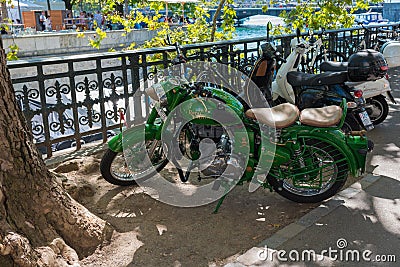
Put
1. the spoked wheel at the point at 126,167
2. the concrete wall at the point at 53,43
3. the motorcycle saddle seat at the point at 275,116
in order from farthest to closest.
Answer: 1. the concrete wall at the point at 53,43
2. the spoked wheel at the point at 126,167
3. the motorcycle saddle seat at the point at 275,116

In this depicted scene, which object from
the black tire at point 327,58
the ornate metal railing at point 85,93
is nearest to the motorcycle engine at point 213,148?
the ornate metal railing at point 85,93

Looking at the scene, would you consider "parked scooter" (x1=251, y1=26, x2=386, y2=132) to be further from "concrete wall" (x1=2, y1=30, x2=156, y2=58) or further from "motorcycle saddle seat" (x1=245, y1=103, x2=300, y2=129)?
"concrete wall" (x1=2, y1=30, x2=156, y2=58)

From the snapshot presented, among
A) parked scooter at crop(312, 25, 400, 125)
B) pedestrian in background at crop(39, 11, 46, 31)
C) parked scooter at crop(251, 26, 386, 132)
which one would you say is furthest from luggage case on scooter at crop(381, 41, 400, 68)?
pedestrian in background at crop(39, 11, 46, 31)

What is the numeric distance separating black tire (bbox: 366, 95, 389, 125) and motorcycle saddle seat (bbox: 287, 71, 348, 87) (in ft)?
3.88

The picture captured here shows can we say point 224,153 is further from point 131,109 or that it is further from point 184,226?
point 131,109

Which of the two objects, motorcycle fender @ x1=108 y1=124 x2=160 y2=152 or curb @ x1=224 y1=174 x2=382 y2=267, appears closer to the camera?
curb @ x1=224 y1=174 x2=382 y2=267

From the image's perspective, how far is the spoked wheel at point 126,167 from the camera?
474 cm

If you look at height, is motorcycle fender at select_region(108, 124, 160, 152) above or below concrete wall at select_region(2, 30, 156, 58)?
above

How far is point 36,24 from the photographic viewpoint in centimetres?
3616

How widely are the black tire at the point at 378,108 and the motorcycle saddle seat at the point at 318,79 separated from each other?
3.88 feet

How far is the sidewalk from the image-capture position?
347 centimetres

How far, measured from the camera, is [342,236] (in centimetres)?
380

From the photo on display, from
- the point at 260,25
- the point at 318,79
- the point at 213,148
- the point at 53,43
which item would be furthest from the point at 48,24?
the point at 213,148

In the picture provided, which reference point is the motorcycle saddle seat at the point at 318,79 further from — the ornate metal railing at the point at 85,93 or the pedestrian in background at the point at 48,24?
the pedestrian in background at the point at 48,24
